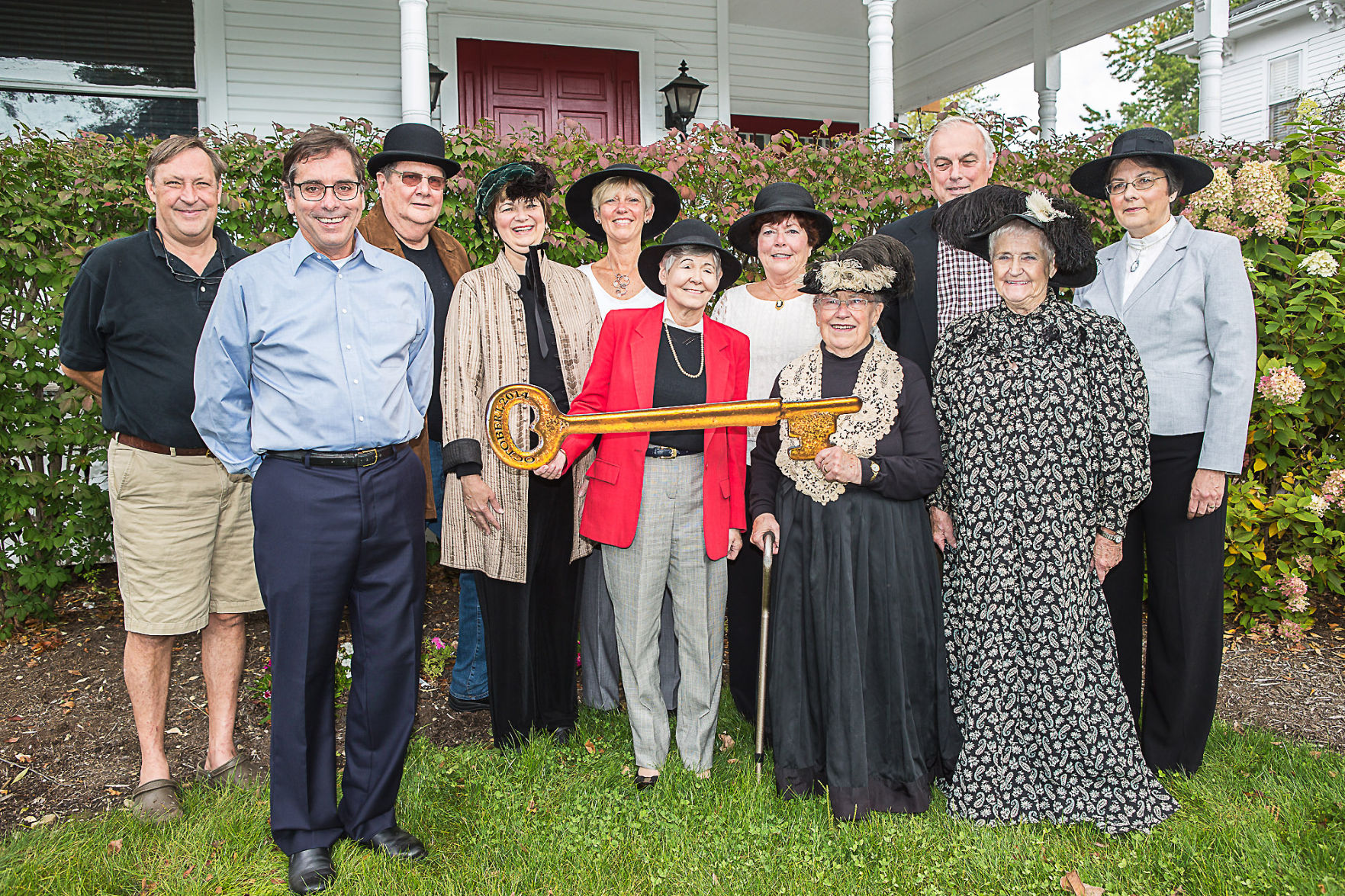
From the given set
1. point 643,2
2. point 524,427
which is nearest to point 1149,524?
point 524,427

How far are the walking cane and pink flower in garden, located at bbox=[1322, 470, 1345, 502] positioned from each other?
3873 millimetres

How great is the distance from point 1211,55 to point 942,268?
8476 millimetres

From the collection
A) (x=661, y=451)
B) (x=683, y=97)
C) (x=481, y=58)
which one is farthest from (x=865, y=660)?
(x=481, y=58)

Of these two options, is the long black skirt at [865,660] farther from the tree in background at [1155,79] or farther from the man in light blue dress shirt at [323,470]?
the tree in background at [1155,79]

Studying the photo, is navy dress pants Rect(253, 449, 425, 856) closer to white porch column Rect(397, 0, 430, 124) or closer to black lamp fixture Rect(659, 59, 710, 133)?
white porch column Rect(397, 0, 430, 124)

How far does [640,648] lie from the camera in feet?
11.5

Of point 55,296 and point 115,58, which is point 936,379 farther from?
point 115,58

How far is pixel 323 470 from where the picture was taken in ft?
9.53

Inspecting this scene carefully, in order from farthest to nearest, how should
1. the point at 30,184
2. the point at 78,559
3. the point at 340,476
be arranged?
the point at 78,559
the point at 30,184
the point at 340,476

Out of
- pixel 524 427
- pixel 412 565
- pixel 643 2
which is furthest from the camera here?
pixel 643 2

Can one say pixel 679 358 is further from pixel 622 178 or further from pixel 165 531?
pixel 165 531

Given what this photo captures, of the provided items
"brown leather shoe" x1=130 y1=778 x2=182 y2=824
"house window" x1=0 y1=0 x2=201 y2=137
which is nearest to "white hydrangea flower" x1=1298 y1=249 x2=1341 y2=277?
"brown leather shoe" x1=130 y1=778 x2=182 y2=824

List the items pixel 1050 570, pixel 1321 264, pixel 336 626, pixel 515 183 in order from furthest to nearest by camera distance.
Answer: pixel 1321 264
pixel 515 183
pixel 1050 570
pixel 336 626

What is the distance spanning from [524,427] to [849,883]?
198 centimetres
